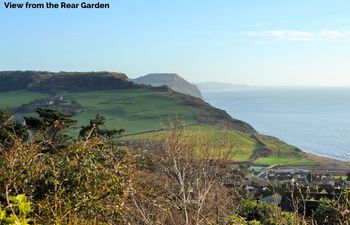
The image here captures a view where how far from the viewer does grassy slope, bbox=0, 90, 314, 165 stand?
73.4 m

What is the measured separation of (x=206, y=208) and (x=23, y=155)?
7206mm

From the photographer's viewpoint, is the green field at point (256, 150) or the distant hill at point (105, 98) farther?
the distant hill at point (105, 98)

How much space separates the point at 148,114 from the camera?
95438 millimetres

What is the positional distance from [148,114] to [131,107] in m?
9.09

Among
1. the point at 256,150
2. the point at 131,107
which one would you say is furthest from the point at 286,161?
the point at 131,107

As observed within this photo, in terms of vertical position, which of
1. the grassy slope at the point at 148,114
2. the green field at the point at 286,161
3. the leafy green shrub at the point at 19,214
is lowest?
the green field at the point at 286,161

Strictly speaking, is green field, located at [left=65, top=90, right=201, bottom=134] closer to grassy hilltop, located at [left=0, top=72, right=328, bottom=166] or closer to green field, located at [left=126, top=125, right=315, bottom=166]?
Result: grassy hilltop, located at [left=0, top=72, right=328, bottom=166]

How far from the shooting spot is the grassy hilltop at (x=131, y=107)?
249 ft

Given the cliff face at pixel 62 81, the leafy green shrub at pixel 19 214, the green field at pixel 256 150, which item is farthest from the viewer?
the cliff face at pixel 62 81

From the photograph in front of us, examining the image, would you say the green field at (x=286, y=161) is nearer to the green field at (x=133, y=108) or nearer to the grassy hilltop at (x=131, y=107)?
the grassy hilltop at (x=131, y=107)

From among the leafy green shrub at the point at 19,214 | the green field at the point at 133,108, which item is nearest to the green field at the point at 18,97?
the green field at the point at 133,108

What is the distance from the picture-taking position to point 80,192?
696cm

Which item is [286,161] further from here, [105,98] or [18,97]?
[18,97]

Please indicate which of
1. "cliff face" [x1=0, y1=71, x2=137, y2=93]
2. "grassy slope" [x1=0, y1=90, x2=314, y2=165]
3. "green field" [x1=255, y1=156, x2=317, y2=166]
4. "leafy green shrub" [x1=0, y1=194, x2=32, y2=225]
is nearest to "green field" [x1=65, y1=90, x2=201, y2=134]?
"grassy slope" [x1=0, y1=90, x2=314, y2=165]
